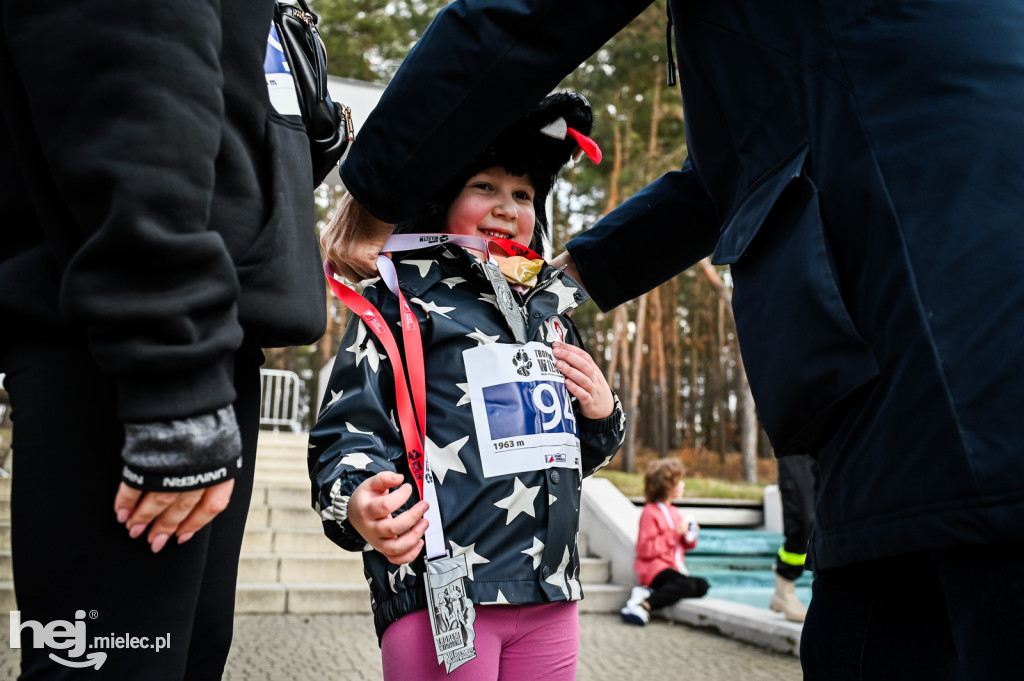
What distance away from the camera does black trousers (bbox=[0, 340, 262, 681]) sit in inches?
39.4

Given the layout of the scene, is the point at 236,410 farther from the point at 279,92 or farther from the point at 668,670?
the point at 668,670

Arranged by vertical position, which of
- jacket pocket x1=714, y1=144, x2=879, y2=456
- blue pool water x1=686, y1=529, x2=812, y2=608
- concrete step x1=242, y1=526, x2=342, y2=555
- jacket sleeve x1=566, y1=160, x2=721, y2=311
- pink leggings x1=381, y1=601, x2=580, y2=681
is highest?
jacket sleeve x1=566, y1=160, x2=721, y2=311

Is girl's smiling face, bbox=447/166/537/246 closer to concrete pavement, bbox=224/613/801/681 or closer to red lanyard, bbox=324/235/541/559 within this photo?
red lanyard, bbox=324/235/541/559

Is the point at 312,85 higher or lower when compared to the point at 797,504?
higher

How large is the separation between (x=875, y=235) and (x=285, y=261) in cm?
78

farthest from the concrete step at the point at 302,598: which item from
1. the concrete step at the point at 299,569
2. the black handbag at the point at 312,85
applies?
the black handbag at the point at 312,85

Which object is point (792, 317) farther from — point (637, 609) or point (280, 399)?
point (280, 399)

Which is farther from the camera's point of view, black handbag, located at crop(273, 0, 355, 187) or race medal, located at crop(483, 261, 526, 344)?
race medal, located at crop(483, 261, 526, 344)

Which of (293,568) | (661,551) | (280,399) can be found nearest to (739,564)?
(661,551)

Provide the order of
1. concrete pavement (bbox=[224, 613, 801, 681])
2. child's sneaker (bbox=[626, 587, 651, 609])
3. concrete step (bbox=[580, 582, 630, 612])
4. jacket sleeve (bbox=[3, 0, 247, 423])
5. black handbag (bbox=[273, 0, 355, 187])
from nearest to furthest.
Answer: jacket sleeve (bbox=[3, 0, 247, 423])
black handbag (bbox=[273, 0, 355, 187])
concrete pavement (bbox=[224, 613, 801, 681])
child's sneaker (bbox=[626, 587, 651, 609])
concrete step (bbox=[580, 582, 630, 612])

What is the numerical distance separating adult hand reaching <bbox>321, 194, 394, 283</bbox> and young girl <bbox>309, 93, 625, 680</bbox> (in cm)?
6

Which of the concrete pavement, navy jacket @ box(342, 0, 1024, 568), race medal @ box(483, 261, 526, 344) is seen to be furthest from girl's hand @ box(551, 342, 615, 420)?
the concrete pavement

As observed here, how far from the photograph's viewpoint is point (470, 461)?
5.75 feet

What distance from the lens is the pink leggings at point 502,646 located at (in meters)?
1.66
